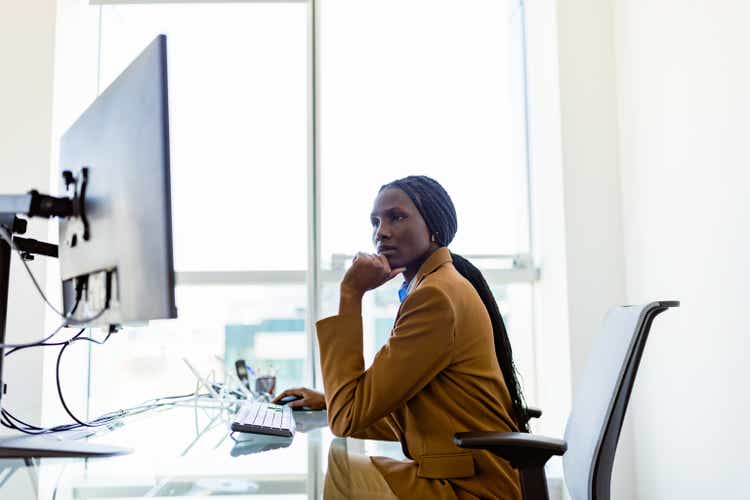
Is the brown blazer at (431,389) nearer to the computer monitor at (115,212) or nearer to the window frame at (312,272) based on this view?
the computer monitor at (115,212)

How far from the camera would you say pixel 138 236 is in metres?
0.89

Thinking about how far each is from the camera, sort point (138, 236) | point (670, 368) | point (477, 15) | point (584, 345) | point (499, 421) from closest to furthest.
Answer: point (138, 236) < point (499, 421) < point (670, 368) < point (584, 345) < point (477, 15)

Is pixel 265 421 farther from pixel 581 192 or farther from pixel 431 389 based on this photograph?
pixel 581 192

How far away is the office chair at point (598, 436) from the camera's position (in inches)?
42.1

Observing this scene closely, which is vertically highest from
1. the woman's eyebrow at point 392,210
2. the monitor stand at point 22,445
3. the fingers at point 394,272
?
the woman's eyebrow at point 392,210

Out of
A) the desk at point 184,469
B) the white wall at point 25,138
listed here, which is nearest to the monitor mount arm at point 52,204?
the desk at point 184,469

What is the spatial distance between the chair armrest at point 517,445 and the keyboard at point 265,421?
437mm

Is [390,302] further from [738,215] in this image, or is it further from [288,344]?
[738,215]

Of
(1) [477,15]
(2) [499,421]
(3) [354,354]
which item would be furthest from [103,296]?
(1) [477,15]

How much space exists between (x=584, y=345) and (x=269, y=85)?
1.70 metres

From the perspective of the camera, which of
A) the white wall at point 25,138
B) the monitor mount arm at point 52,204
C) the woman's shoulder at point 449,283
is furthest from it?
the white wall at point 25,138

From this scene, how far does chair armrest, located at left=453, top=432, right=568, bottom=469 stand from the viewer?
1.06 metres

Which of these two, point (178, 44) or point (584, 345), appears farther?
point (178, 44)

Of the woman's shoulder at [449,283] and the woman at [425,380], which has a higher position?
the woman's shoulder at [449,283]
